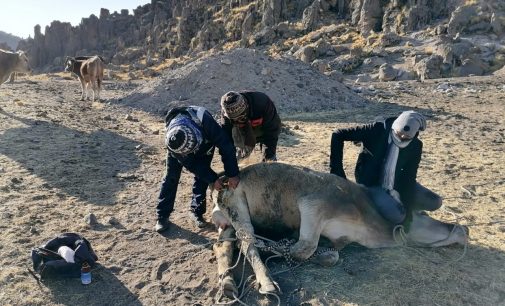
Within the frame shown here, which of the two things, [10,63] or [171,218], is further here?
[10,63]

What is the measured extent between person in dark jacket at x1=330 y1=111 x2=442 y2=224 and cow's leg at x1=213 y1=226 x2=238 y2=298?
Result: 1.44 meters

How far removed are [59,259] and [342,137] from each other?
3.07 metres

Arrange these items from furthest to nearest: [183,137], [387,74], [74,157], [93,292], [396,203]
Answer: [387,74], [74,157], [396,203], [183,137], [93,292]

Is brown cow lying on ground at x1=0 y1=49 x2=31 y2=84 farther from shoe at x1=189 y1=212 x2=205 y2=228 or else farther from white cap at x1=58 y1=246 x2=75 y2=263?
white cap at x1=58 y1=246 x2=75 y2=263

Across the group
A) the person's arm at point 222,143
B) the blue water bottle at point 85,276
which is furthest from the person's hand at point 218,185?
the blue water bottle at point 85,276

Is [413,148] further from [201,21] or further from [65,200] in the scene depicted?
[201,21]

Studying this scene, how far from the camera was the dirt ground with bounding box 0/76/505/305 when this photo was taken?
414 cm

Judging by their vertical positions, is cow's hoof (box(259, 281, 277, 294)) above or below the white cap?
below

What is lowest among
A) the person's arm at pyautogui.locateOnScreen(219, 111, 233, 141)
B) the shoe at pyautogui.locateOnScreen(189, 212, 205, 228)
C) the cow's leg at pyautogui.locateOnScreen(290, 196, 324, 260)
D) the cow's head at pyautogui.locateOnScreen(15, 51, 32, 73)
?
the shoe at pyautogui.locateOnScreen(189, 212, 205, 228)

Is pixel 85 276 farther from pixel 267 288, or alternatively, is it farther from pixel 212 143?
pixel 212 143

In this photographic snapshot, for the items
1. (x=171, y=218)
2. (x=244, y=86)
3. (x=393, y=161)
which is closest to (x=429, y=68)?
(x=244, y=86)

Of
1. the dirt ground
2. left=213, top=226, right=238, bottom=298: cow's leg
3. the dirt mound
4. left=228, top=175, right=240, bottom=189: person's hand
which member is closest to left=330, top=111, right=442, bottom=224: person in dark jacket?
the dirt ground

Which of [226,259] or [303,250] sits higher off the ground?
[303,250]

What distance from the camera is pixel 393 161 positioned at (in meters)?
4.85
